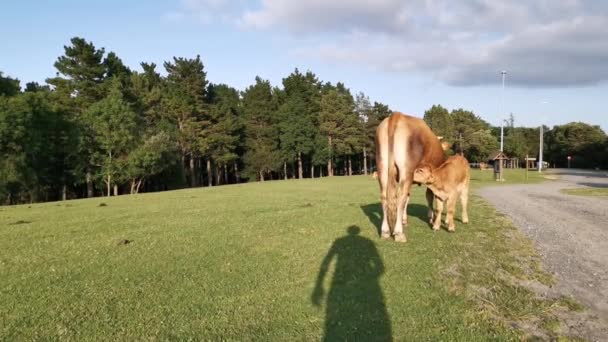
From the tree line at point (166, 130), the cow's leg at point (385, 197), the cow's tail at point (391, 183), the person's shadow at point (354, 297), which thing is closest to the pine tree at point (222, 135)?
the tree line at point (166, 130)

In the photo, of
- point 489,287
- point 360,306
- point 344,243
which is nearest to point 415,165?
point 344,243

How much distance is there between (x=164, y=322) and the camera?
202 inches

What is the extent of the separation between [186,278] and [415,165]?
5.90 metres

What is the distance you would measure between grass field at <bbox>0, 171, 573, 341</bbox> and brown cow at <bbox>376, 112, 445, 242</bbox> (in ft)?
2.69

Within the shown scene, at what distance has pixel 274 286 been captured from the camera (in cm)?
655

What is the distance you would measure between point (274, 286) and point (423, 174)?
595 centimetres

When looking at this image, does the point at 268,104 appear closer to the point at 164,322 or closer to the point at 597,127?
the point at 164,322

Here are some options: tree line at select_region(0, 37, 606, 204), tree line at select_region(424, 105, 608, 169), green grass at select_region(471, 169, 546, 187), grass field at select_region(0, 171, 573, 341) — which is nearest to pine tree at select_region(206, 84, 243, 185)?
tree line at select_region(0, 37, 606, 204)

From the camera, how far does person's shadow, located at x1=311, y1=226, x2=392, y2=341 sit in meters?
4.87

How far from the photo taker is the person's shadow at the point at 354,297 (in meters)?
4.87

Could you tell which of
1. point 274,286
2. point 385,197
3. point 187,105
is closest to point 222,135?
point 187,105

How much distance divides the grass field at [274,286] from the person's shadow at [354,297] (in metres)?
0.02

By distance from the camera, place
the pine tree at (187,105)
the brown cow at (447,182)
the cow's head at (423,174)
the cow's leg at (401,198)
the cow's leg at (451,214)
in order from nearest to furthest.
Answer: the cow's leg at (401,198) → the cow's head at (423,174) → the brown cow at (447,182) → the cow's leg at (451,214) → the pine tree at (187,105)

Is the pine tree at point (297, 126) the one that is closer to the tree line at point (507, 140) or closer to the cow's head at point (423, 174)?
the tree line at point (507, 140)
